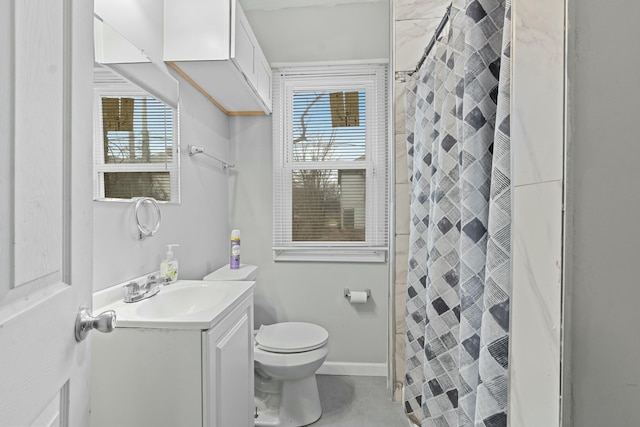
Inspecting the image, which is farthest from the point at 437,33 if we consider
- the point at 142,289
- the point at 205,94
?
the point at 142,289

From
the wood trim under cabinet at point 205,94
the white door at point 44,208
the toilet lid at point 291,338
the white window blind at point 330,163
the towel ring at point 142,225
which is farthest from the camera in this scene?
the white window blind at point 330,163

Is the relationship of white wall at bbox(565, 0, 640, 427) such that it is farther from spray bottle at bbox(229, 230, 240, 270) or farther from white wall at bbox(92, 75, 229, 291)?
spray bottle at bbox(229, 230, 240, 270)

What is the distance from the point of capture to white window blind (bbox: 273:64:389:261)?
2.40 m

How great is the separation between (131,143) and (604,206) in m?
1.47

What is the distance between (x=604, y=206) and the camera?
461mm

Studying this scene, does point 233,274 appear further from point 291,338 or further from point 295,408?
Answer: point 295,408

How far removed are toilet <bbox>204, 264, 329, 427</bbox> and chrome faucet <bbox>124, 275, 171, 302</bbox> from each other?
Result: 0.57 meters

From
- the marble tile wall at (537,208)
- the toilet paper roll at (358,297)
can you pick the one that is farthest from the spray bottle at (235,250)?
the marble tile wall at (537,208)

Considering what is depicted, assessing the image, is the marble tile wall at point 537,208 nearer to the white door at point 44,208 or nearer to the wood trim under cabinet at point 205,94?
the white door at point 44,208

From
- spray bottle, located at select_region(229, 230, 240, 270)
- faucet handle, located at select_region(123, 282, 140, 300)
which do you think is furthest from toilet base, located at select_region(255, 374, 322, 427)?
faucet handle, located at select_region(123, 282, 140, 300)

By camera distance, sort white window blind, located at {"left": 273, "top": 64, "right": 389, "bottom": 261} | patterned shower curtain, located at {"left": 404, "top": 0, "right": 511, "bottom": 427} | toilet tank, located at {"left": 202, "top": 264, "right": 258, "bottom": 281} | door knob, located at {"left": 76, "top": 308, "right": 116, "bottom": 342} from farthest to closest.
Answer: white window blind, located at {"left": 273, "top": 64, "right": 389, "bottom": 261}
toilet tank, located at {"left": 202, "top": 264, "right": 258, "bottom": 281}
patterned shower curtain, located at {"left": 404, "top": 0, "right": 511, "bottom": 427}
door knob, located at {"left": 76, "top": 308, "right": 116, "bottom": 342}

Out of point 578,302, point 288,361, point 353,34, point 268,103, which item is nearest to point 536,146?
point 578,302

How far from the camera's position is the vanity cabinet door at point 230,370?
101 cm

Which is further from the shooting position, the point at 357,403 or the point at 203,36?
the point at 357,403
